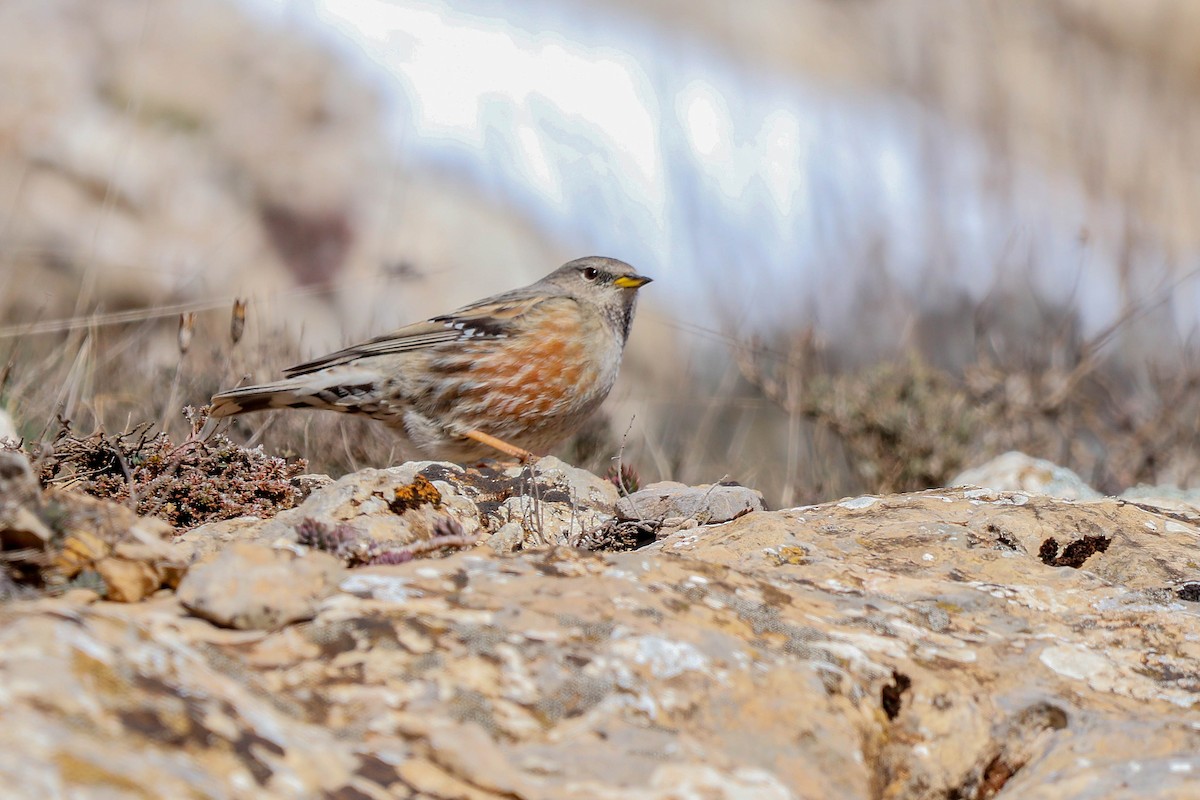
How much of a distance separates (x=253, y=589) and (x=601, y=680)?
29.5 inches

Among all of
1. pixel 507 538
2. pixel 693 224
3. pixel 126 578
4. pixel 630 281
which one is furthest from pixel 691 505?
pixel 693 224

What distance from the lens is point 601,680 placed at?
2625 millimetres

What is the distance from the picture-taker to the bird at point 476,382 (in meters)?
A: 6.28

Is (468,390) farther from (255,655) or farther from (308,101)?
(308,101)

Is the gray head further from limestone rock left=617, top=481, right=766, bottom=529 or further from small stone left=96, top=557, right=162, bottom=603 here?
small stone left=96, top=557, right=162, bottom=603

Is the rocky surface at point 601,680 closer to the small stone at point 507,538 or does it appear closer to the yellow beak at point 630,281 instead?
the small stone at point 507,538

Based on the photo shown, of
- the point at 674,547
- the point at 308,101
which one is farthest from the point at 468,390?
the point at 308,101

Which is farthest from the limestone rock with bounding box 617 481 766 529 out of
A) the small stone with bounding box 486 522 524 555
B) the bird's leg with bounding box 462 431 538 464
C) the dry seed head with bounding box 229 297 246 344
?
the dry seed head with bounding box 229 297 246 344

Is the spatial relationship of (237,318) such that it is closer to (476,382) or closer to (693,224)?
(476,382)

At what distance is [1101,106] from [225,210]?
32.8 ft

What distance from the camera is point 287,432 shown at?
6797 millimetres

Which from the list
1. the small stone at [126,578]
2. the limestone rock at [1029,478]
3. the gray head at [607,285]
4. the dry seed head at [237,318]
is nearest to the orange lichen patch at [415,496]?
the small stone at [126,578]

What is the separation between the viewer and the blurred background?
847 centimetres

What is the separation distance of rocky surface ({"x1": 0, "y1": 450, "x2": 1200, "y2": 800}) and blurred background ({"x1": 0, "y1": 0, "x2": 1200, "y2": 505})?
10.5 feet
